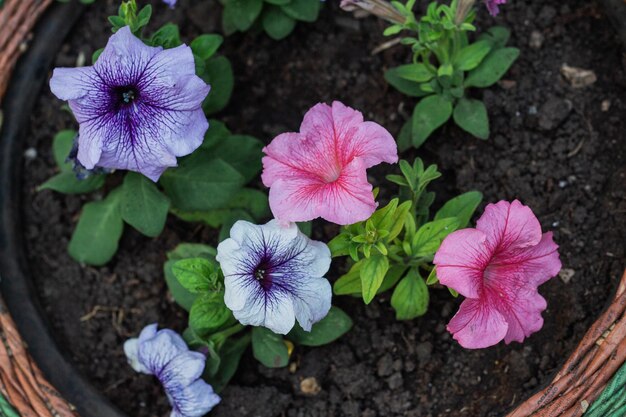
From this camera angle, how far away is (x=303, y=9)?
221 cm

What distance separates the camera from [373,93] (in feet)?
7.44

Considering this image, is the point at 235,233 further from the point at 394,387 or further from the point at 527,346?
the point at 527,346

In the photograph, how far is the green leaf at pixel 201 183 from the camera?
6.80 ft

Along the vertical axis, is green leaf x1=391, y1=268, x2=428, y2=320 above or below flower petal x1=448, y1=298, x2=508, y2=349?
below

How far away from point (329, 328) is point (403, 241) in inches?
10.9

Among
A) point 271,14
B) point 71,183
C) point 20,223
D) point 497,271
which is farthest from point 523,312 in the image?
point 20,223

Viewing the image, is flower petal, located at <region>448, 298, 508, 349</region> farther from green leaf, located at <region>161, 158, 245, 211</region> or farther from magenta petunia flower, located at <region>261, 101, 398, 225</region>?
green leaf, located at <region>161, 158, 245, 211</region>

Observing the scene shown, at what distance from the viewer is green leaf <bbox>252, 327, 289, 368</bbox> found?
6.55 ft

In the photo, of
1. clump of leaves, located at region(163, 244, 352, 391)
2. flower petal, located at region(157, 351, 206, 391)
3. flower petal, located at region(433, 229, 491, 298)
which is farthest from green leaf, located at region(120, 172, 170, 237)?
flower petal, located at region(433, 229, 491, 298)

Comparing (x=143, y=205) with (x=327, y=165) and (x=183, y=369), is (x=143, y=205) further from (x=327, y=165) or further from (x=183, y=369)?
(x=327, y=165)

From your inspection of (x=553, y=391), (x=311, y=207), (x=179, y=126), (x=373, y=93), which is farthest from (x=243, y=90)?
(x=553, y=391)

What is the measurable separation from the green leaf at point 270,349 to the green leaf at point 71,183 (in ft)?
1.93

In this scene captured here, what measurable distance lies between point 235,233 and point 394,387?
586 mm

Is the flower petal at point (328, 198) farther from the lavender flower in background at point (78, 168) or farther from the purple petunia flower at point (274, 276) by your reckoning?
the lavender flower in background at point (78, 168)
